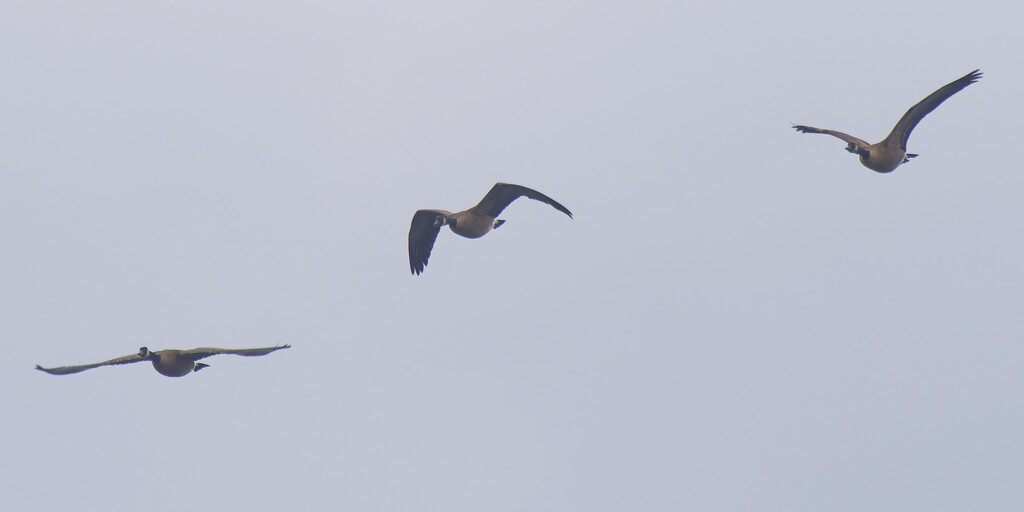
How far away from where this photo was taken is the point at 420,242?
23578 millimetres

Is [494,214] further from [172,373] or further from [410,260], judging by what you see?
[172,373]

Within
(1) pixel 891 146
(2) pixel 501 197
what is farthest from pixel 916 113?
(2) pixel 501 197

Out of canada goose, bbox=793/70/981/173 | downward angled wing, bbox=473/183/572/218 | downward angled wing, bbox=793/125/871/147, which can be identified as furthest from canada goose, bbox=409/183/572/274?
canada goose, bbox=793/70/981/173

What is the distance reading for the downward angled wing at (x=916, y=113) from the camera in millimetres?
19231

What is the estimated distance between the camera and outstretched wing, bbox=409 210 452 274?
23312 mm

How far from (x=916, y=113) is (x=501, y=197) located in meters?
7.86

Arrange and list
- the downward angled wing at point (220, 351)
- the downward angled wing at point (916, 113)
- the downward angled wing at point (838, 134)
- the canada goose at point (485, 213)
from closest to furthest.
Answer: the downward angled wing at point (220, 351) < the downward angled wing at point (916, 113) < the downward angled wing at point (838, 134) < the canada goose at point (485, 213)

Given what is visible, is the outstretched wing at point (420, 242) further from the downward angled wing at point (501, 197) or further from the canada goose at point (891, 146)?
the canada goose at point (891, 146)

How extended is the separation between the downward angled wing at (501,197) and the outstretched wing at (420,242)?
2.15m

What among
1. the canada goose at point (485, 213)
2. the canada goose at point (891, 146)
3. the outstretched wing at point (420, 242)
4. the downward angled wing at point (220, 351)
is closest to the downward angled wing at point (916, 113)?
the canada goose at point (891, 146)

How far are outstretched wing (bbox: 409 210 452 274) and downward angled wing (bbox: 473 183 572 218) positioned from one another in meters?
2.15

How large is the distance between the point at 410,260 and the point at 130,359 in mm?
6935

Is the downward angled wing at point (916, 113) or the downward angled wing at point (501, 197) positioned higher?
the downward angled wing at point (916, 113)

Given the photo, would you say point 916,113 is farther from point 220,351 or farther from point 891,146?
point 220,351
